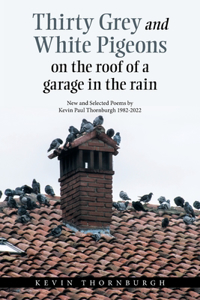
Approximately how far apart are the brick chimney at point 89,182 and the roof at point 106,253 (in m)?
0.28

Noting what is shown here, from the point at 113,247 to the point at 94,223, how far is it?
99cm

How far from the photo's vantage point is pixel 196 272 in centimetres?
2019

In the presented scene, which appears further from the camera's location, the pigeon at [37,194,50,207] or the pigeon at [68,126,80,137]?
the pigeon at [68,126,80,137]

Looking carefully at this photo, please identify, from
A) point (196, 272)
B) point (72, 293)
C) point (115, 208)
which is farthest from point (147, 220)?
point (72, 293)

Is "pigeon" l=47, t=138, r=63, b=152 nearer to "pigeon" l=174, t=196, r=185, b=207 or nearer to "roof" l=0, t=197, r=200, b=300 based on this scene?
"roof" l=0, t=197, r=200, b=300

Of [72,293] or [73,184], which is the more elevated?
[73,184]

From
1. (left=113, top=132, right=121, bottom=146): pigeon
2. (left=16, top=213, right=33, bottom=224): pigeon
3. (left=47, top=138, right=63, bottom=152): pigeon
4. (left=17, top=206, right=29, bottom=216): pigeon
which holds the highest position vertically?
(left=113, top=132, right=121, bottom=146): pigeon

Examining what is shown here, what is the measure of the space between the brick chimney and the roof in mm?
278

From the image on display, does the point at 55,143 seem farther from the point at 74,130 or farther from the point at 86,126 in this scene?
the point at 86,126

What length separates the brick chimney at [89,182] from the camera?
2156 cm

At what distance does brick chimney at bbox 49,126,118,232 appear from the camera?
70.7ft

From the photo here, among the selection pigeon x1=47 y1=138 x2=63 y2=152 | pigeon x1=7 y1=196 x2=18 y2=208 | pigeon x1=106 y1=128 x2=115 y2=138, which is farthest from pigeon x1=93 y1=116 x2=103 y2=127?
pigeon x1=7 y1=196 x2=18 y2=208

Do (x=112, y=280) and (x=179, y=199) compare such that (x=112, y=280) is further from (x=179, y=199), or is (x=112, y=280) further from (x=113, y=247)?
(x=179, y=199)

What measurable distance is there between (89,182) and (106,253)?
74.3 inches
